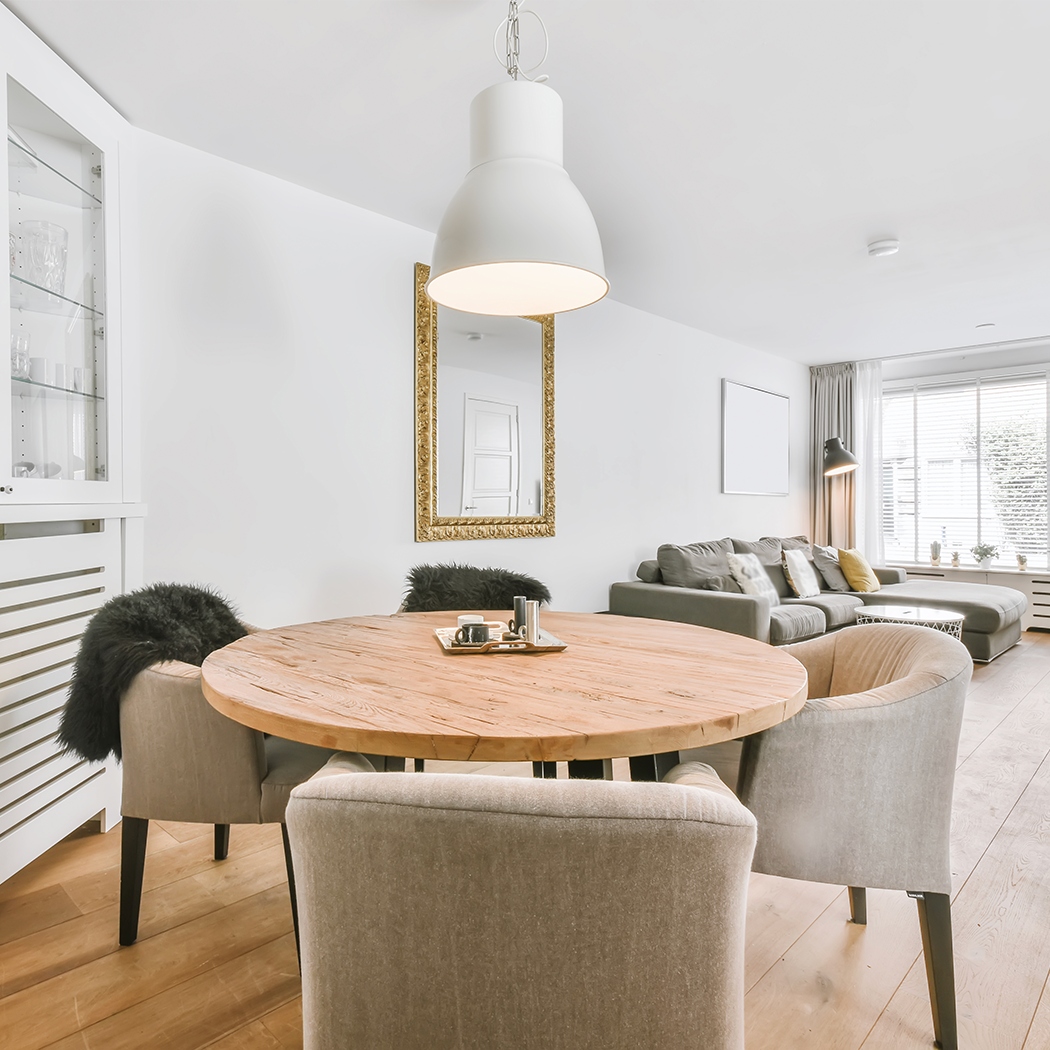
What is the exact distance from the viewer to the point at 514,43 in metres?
1.78

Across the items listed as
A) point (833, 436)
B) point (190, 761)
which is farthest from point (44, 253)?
point (833, 436)

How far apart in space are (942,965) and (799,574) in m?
4.15

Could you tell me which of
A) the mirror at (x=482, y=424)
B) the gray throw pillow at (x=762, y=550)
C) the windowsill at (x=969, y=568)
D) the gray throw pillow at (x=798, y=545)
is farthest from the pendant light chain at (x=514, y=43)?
the windowsill at (x=969, y=568)

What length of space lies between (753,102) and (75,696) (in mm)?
2672

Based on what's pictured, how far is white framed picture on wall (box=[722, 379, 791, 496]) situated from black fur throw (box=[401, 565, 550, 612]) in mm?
3318

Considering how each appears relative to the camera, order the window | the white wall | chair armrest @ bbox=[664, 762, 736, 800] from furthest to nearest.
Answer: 1. the window
2. the white wall
3. chair armrest @ bbox=[664, 762, 736, 800]

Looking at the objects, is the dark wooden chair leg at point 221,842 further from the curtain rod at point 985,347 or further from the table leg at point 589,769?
the curtain rod at point 985,347

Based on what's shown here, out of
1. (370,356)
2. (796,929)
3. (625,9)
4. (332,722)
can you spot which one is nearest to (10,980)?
(332,722)

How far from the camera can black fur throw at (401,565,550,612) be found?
264 centimetres

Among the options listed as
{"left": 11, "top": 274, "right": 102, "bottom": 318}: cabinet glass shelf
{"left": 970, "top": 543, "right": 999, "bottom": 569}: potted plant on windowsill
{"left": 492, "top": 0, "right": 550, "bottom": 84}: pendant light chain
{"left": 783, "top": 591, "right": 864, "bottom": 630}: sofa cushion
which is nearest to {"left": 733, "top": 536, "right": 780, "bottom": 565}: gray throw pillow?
{"left": 783, "top": 591, "right": 864, "bottom": 630}: sofa cushion

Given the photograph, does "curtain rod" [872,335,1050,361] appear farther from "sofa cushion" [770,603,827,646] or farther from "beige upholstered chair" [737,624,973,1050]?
"beige upholstered chair" [737,624,973,1050]

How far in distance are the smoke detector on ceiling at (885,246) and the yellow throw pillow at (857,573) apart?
270 centimetres

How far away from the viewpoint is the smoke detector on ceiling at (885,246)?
347cm

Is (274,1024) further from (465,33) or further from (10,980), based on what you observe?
(465,33)
